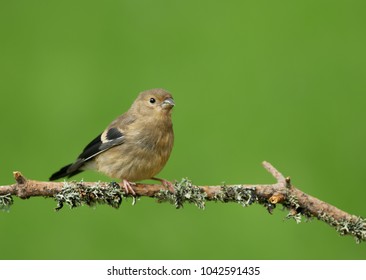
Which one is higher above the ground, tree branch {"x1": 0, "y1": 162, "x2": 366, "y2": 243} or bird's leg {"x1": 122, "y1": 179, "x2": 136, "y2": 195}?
bird's leg {"x1": 122, "y1": 179, "x2": 136, "y2": 195}

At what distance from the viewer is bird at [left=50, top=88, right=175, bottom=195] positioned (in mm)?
3781

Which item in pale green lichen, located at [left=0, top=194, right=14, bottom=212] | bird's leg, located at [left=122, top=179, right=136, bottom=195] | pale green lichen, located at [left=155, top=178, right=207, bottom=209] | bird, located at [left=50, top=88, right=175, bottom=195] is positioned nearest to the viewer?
pale green lichen, located at [left=0, top=194, right=14, bottom=212]

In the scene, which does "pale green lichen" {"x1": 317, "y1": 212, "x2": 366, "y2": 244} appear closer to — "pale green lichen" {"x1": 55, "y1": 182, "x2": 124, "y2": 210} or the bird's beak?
"pale green lichen" {"x1": 55, "y1": 182, "x2": 124, "y2": 210}

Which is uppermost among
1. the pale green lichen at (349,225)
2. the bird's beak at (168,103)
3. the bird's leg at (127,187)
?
the bird's beak at (168,103)

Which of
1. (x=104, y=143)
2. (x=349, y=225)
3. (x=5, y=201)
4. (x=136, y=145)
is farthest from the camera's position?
(x=104, y=143)

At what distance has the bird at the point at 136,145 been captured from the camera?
3781mm

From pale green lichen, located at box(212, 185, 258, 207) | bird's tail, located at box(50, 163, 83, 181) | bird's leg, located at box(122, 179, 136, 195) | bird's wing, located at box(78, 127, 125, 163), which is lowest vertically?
pale green lichen, located at box(212, 185, 258, 207)

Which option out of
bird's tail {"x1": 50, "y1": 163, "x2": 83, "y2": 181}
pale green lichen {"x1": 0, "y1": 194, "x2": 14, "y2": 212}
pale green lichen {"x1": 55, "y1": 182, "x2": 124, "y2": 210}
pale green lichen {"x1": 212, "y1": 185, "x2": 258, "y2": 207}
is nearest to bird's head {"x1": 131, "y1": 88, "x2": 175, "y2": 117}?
bird's tail {"x1": 50, "y1": 163, "x2": 83, "y2": 181}

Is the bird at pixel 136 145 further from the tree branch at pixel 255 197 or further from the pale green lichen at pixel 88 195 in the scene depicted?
the tree branch at pixel 255 197

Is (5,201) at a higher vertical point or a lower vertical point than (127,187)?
lower

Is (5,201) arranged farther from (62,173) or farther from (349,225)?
(349,225)

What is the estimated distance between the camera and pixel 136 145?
12.7 feet

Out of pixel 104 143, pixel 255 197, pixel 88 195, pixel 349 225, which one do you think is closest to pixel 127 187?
pixel 88 195

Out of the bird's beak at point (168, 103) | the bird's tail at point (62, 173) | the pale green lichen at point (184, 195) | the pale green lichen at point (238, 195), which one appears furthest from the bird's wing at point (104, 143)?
the pale green lichen at point (238, 195)
